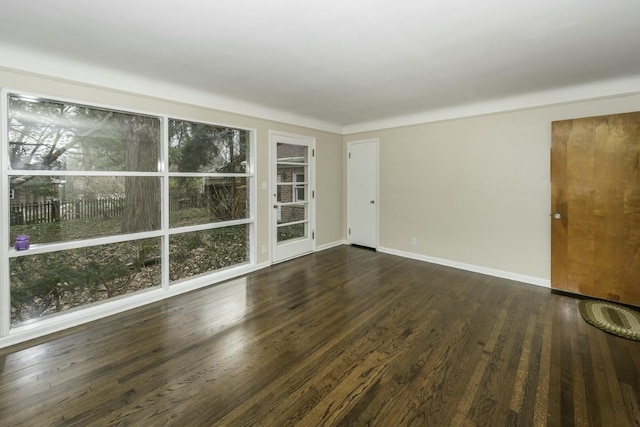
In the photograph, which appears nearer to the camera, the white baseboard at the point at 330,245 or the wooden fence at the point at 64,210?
the wooden fence at the point at 64,210

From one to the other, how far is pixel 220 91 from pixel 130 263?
7.31ft

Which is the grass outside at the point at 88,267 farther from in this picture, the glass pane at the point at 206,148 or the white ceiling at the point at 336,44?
the white ceiling at the point at 336,44

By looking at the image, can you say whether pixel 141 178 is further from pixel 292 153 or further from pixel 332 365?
pixel 332 365

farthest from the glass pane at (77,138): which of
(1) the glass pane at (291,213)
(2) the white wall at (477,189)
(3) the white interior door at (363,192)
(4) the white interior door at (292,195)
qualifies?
(2) the white wall at (477,189)

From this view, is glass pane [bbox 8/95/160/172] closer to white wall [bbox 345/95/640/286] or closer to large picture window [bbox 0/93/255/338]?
large picture window [bbox 0/93/255/338]

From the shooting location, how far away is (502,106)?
383 cm

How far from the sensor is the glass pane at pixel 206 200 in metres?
3.48

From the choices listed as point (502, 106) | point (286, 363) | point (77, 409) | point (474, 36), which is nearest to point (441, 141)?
point (502, 106)

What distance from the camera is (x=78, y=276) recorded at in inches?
111

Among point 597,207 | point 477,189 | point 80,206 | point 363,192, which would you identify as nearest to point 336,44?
point 80,206

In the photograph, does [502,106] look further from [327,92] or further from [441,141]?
[327,92]

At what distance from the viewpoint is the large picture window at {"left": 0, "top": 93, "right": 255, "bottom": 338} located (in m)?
2.50

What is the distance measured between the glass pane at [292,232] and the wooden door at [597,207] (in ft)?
11.5

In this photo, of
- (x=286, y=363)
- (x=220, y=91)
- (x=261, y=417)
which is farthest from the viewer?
(x=220, y=91)
